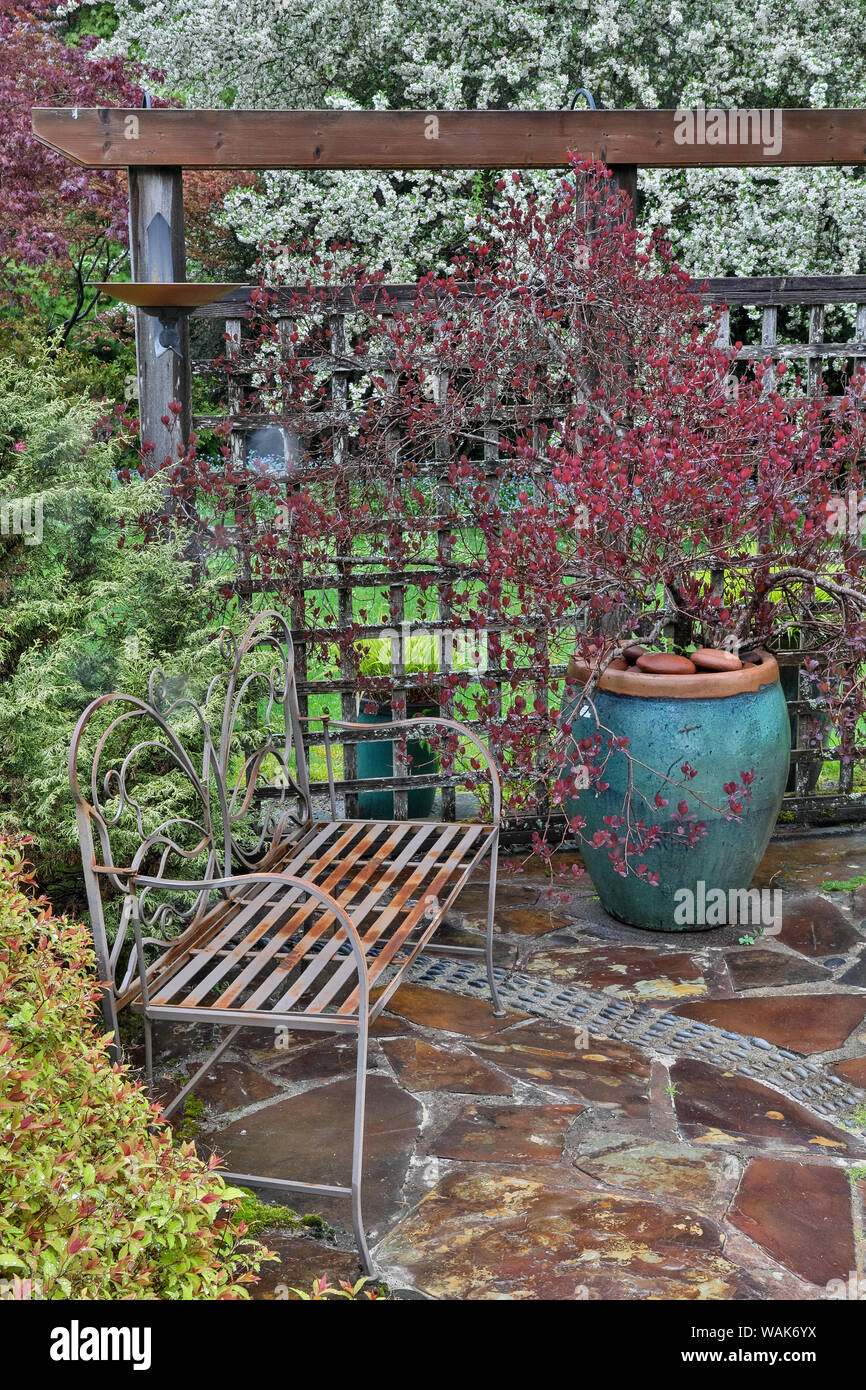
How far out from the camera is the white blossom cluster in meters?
11.3

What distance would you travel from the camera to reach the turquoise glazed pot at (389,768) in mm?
4832

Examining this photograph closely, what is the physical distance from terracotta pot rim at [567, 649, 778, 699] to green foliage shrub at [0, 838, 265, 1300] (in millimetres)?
2108

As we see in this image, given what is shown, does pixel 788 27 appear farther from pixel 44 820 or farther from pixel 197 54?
pixel 44 820

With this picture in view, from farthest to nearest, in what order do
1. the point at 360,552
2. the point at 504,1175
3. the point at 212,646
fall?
the point at 360,552
the point at 212,646
the point at 504,1175

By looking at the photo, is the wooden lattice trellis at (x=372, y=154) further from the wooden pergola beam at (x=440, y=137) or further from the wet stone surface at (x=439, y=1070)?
the wet stone surface at (x=439, y=1070)

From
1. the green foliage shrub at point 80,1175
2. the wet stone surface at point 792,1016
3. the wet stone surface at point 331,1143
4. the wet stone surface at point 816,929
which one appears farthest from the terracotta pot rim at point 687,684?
the green foliage shrub at point 80,1175

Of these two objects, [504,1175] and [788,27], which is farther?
[788,27]

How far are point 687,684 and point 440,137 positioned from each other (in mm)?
2091

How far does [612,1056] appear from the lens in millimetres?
3188

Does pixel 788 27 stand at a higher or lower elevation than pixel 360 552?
higher

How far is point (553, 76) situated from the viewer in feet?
38.3

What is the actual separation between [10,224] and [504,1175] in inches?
382

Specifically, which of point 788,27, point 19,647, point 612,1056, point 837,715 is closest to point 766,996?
point 612,1056

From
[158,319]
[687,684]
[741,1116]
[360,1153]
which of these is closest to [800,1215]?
[741,1116]
